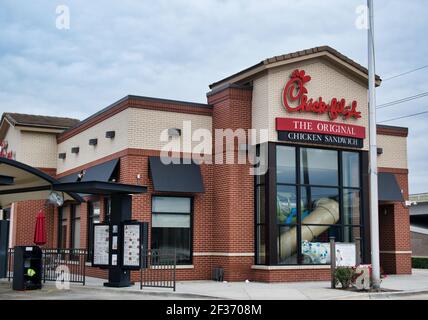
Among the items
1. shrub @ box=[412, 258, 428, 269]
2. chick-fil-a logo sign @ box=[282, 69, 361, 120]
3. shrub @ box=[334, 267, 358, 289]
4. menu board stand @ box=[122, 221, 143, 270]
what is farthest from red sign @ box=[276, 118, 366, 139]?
shrub @ box=[412, 258, 428, 269]

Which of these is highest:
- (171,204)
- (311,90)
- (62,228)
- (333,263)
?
(311,90)

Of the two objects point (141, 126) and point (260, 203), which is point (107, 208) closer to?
point (141, 126)

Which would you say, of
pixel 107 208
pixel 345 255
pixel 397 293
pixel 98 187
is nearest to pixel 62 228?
pixel 107 208

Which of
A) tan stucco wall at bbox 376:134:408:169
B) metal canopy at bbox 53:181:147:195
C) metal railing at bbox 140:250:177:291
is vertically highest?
tan stucco wall at bbox 376:134:408:169

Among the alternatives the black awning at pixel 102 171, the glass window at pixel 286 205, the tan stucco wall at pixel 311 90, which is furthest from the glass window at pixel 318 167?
the black awning at pixel 102 171

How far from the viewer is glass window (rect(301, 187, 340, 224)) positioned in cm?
2295

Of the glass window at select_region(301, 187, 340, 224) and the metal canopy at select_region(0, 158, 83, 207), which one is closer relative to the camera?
the metal canopy at select_region(0, 158, 83, 207)

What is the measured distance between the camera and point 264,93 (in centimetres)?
2277

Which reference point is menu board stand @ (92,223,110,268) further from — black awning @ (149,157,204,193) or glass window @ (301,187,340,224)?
glass window @ (301,187,340,224)

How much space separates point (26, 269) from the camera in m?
19.1

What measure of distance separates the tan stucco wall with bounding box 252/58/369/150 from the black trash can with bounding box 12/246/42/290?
8.83 m

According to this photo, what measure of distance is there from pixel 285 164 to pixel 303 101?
2357 mm

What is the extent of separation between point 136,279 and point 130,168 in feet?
12.7

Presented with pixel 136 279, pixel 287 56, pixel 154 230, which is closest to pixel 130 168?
pixel 154 230
